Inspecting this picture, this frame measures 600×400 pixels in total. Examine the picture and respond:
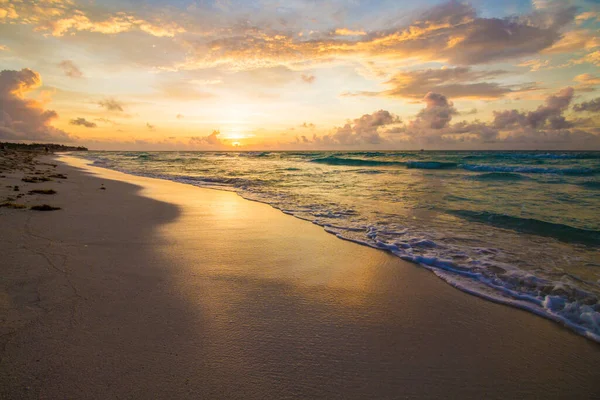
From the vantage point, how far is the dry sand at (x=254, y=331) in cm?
211

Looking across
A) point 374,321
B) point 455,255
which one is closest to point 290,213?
point 455,255

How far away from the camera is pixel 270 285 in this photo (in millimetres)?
3760

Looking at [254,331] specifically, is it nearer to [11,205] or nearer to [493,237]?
[493,237]

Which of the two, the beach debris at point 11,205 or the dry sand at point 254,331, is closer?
the dry sand at point 254,331

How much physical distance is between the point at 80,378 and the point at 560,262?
657 cm

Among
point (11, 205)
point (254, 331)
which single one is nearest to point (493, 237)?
point (254, 331)

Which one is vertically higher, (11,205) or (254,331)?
(11,205)

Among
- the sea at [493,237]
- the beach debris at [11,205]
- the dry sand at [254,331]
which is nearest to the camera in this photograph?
the dry sand at [254,331]

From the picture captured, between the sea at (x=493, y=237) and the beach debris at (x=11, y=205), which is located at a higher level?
the beach debris at (x=11, y=205)

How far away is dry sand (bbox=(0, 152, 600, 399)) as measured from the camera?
2.11 m

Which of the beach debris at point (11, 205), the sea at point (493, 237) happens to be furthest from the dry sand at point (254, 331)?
the beach debris at point (11, 205)

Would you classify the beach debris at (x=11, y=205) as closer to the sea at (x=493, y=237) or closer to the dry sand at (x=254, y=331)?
the dry sand at (x=254, y=331)

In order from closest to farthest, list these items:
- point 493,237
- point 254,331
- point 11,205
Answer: point 254,331
point 493,237
point 11,205

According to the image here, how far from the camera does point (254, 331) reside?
273cm
